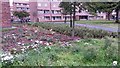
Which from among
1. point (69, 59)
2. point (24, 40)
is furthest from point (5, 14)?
point (69, 59)

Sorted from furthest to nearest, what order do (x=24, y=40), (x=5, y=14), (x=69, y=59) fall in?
1. (x=5, y=14)
2. (x=24, y=40)
3. (x=69, y=59)

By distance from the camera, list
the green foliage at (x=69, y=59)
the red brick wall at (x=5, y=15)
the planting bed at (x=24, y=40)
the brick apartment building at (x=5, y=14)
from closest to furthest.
A: the green foliage at (x=69, y=59) → the planting bed at (x=24, y=40) → the brick apartment building at (x=5, y=14) → the red brick wall at (x=5, y=15)

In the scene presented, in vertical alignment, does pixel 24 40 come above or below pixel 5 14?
below

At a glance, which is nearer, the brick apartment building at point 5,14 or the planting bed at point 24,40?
A: the planting bed at point 24,40

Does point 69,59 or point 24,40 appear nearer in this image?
point 69,59

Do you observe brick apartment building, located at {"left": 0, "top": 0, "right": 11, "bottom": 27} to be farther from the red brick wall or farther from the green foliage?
the green foliage

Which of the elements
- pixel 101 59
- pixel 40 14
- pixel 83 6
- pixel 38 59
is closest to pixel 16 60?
pixel 38 59

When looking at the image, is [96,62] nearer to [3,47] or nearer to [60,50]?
[60,50]

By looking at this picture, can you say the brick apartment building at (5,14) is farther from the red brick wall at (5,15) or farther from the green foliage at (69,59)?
the green foliage at (69,59)

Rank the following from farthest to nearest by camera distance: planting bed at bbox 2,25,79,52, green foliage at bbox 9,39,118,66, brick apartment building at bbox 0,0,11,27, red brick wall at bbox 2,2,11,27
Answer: red brick wall at bbox 2,2,11,27, brick apartment building at bbox 0,0,11,27, planting bed at bbox 2,25,79,52, green foliage at bbox 9,39,118,66

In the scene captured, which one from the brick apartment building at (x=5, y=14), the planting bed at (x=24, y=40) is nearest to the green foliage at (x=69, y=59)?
the planting bed at (x=24, y=40)

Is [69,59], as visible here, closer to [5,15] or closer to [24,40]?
[24,40]

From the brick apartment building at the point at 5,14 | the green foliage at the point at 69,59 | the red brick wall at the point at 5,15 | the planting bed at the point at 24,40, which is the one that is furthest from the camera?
the red brick wall at the point at 5,15

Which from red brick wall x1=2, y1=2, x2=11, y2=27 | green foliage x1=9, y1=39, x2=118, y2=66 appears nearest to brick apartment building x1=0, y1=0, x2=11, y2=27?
red brick wall x1=2, y1=2, x2=11, y2=27
